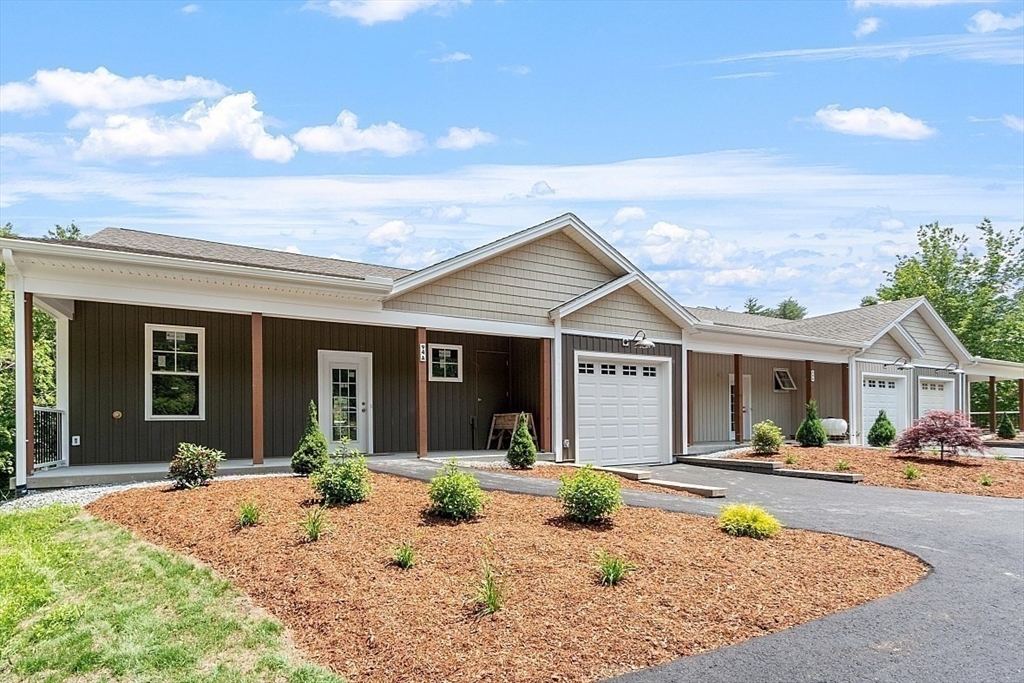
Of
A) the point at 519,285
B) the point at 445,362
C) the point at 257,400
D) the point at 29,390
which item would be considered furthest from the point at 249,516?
the point at 445,362

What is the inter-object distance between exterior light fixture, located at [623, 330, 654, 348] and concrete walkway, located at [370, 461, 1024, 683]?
5657 millimetres

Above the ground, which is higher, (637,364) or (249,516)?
(637,364)

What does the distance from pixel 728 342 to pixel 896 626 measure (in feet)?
46.0

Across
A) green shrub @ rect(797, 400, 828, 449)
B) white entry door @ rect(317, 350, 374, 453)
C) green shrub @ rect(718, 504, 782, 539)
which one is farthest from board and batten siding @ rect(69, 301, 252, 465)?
green shrub @ rect(797, 400, 828, 449)

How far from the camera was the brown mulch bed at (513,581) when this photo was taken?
4.66 m

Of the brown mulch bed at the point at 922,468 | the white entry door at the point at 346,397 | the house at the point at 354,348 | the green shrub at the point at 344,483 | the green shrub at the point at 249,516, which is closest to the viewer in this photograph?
the green shrub at the point at 249,516

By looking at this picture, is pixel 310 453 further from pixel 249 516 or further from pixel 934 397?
pixel 934 397

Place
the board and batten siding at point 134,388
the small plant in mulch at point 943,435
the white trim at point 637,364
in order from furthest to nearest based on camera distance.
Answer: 1. the small plant in mulch at point 943,435
2. the white trim at point 637,364
3. the board and batten siding at point 134,388

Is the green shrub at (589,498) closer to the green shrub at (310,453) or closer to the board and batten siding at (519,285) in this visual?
the green shrub at (310,453)

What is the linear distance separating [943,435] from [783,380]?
7.65 m

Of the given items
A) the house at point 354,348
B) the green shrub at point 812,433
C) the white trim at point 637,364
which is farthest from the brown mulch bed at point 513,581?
the green shrub at point 812,433

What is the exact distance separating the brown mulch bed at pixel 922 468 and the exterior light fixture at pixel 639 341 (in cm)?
355

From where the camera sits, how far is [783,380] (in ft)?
77.5

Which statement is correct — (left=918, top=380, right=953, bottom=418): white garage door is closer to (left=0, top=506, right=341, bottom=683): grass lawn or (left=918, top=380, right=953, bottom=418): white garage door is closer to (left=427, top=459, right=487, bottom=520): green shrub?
(left=427, top=459, right=487, bottom=520): green shrub
